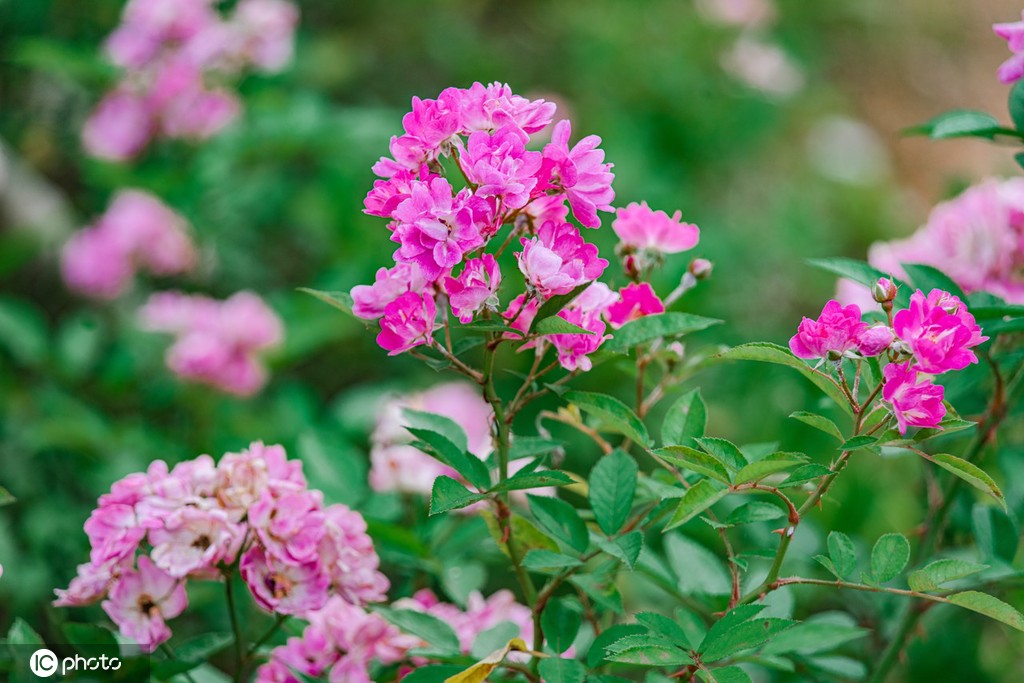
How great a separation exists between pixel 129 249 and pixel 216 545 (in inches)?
50.8

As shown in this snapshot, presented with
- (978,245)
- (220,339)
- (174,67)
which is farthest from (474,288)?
(174,67)

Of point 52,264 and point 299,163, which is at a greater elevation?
point 299,163

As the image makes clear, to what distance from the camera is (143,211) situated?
1896 mm

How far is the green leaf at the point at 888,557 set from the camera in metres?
0.66

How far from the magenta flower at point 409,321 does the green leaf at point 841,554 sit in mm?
307

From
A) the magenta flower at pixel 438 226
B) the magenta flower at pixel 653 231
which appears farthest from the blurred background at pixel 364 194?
the magenta flower at pixel 438 226

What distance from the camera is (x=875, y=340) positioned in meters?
0.60

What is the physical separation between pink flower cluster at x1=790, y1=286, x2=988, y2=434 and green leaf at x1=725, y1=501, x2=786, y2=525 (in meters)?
0.12

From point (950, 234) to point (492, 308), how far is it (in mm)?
633

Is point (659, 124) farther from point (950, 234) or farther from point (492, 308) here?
point (492, 308)

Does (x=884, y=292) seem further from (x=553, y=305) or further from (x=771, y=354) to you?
(x=553, y=305)

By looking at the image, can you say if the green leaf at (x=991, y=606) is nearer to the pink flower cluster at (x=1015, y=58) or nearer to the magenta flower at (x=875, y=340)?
the magenta flower at (x=875, y=340)

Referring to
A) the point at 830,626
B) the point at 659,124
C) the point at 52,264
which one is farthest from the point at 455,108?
the point at 659,124

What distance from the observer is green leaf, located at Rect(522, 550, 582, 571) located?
2.18 feet
